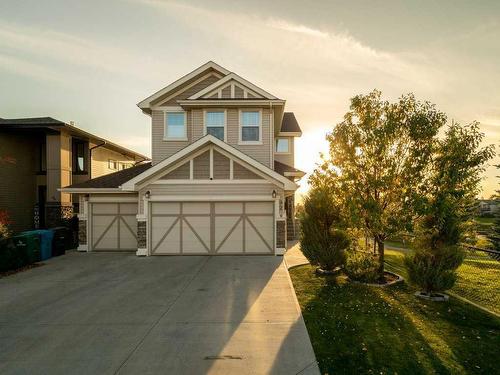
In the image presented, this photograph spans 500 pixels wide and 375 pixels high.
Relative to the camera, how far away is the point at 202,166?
46.0 ft

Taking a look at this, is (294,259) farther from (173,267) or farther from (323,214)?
(173,267)

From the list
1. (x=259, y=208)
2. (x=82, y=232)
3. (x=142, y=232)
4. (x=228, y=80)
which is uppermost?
(x=228, y=80)

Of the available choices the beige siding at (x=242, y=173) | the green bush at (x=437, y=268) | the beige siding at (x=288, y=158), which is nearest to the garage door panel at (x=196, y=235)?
the beige siding at (x=242, y=173)

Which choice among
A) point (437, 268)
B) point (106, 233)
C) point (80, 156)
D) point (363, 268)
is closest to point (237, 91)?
point (106, 233)

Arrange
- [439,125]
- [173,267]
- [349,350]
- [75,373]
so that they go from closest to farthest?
1. [75,373]
2. [349,350]
3. [439,125]
4. [173,267]

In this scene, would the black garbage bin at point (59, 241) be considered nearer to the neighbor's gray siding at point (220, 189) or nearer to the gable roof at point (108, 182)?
the gable roof at point (108, 182)

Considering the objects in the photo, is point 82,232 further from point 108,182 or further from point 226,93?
point 226,93

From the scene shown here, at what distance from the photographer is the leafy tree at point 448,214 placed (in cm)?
857

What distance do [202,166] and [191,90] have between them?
17.6ft

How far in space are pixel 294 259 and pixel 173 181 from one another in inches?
259

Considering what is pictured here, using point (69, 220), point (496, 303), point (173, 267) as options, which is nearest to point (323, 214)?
point (496, 303)

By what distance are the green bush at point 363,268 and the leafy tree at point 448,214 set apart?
49.1 inches

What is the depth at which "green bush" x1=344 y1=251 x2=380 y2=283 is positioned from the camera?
33.0 feet

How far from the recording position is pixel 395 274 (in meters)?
11.1
